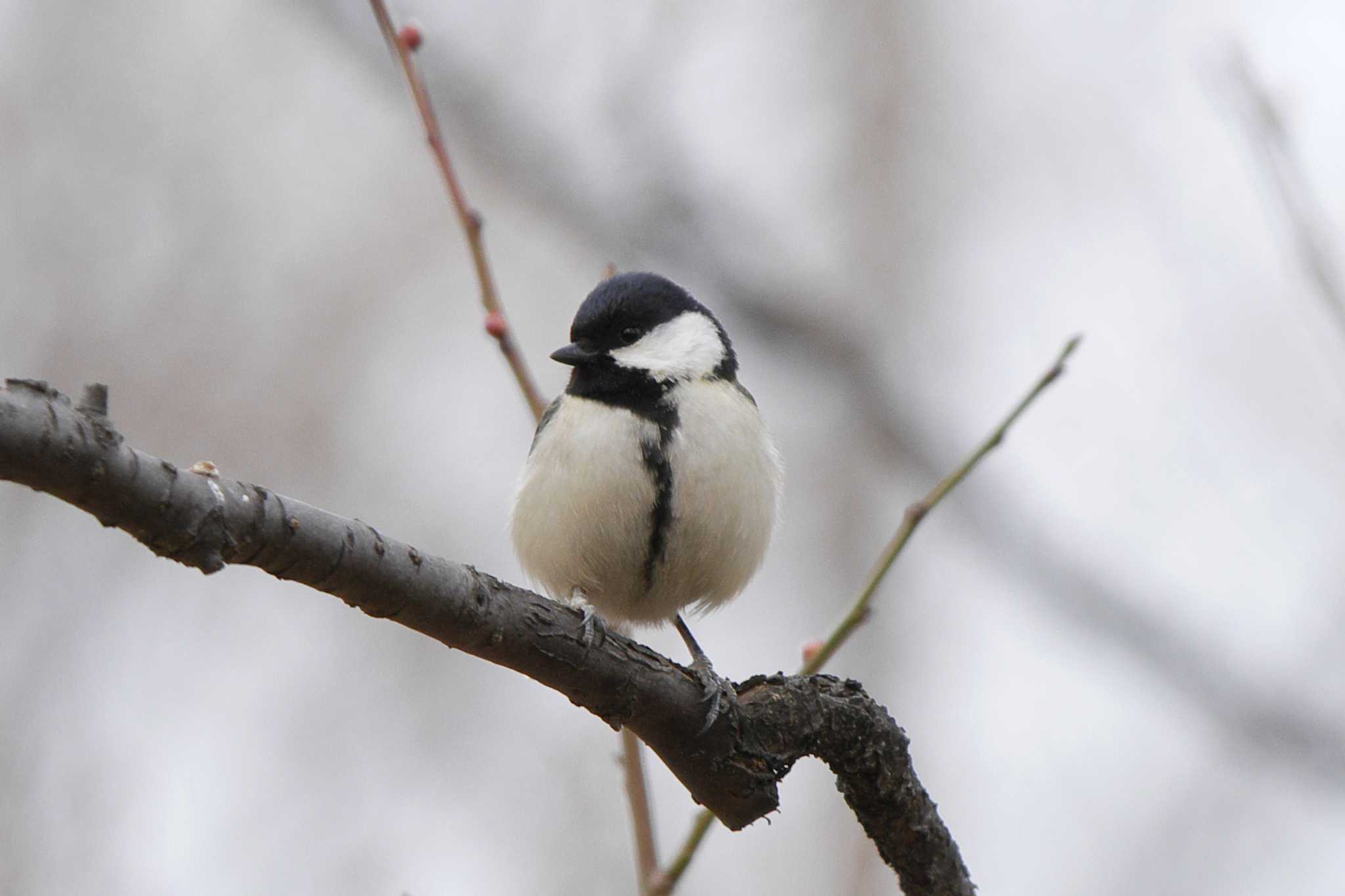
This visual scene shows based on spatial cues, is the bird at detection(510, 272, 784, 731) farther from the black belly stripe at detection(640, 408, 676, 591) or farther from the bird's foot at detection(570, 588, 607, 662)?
the bird's foot at detection(570, 588, 607, 662)

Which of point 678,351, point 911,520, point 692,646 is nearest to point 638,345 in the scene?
point 678,351

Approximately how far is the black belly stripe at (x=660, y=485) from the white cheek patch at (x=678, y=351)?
11.4 inches

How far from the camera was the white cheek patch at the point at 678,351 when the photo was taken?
367cm

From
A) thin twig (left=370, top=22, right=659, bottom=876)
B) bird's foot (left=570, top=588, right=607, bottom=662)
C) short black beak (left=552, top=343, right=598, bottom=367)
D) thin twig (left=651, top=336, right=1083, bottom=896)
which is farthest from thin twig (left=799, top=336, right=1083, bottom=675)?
short black beak (left=552, top=343, right=598, bottom=367)

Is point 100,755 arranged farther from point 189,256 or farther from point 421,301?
point 421,301

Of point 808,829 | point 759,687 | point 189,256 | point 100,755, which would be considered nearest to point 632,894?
point 808,829

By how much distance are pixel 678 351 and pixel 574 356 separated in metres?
0.32

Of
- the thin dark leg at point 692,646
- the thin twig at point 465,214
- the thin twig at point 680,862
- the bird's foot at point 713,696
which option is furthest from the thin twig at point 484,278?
the bird's foot at point 713,696

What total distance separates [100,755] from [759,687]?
13.7ft

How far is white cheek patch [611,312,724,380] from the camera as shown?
12.0ft

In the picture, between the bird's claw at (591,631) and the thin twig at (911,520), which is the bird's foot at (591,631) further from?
the thin twig at (911,520)

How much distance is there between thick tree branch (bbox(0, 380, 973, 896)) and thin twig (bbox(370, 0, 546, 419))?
959mm

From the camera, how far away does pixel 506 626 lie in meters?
2.11

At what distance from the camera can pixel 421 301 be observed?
27.2ft
